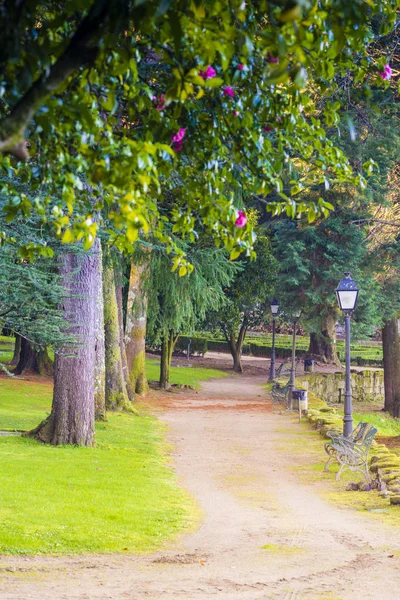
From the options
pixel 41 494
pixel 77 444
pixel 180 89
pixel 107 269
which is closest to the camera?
pixel 180 89

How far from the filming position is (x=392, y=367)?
2836 centimetres

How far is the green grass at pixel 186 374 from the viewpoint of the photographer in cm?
3615

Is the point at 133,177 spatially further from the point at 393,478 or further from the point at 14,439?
the point at 14,439

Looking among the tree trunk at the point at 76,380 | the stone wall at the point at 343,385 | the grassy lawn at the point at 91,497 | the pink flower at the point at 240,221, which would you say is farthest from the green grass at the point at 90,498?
the stone wall at the point at 343,385

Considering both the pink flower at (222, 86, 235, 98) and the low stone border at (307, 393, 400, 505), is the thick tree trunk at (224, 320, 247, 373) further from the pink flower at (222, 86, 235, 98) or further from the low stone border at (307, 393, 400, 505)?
the pink flower at (222, 86, 235, 98)

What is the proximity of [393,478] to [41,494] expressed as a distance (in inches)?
196

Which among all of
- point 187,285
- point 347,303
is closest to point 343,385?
point 187,285

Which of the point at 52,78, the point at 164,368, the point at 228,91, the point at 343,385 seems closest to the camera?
the point at 52,78

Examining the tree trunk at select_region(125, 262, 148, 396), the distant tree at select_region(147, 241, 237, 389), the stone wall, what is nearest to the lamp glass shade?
the distant tree at select_region(147, 241, 237, 389)

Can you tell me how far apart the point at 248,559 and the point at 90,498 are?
10.3ft

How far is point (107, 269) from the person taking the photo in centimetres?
2144

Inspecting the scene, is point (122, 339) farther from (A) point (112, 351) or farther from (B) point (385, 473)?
(B) point (385, 473)

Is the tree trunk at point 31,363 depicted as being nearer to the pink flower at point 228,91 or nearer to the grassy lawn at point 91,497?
the grassy lawn at point 91,497

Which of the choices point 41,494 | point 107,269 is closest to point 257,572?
point 41,494
